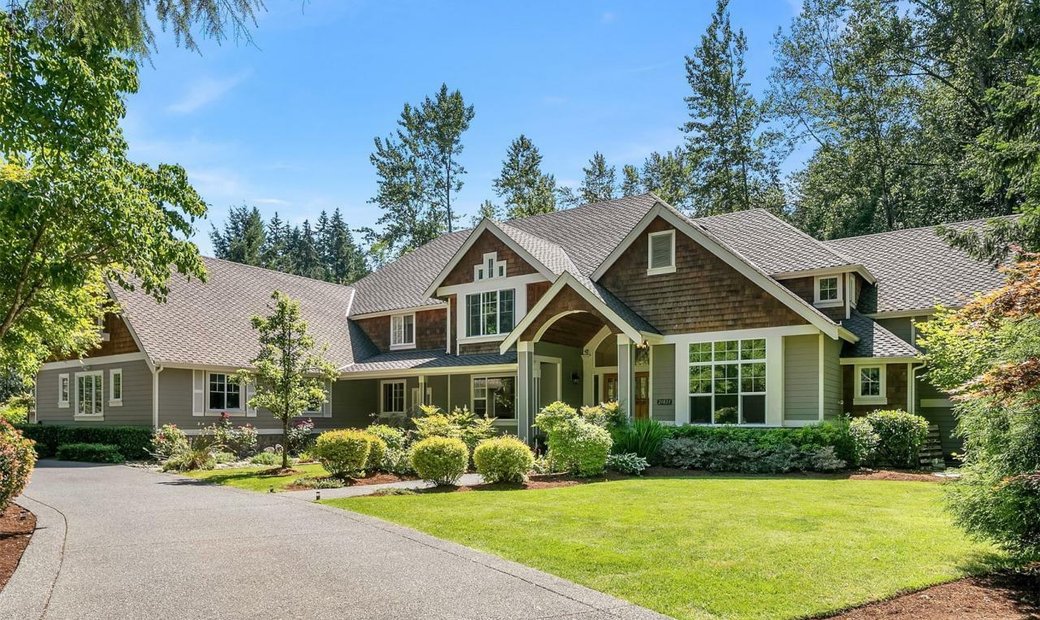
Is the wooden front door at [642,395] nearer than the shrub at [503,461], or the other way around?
the shrub at [503,461]

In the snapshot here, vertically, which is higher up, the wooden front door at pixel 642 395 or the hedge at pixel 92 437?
the wooden front door at pixel 642 395

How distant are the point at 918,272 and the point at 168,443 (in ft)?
73.1

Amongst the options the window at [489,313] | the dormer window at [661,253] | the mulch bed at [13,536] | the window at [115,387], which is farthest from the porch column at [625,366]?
the window at [115,387]

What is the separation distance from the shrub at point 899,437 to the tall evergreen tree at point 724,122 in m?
27.4

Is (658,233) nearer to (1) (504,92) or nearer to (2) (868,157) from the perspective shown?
(1) (504,92)

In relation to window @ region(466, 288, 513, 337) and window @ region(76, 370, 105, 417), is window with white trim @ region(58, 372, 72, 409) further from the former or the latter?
window @ region(466, 288, 513, 337)

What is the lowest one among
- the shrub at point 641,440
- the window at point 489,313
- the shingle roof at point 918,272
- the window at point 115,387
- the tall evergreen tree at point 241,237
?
the shrub at point 641,440

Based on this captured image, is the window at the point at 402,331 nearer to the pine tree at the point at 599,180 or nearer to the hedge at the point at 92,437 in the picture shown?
the hedge at the point at 92,437

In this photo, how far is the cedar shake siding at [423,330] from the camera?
27.7 meters

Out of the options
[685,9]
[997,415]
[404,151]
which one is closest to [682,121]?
[404,151]

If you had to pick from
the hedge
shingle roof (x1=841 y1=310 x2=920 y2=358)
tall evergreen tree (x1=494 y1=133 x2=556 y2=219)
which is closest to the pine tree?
tall evergreen tree (x1=494 y1=133 x2=556 y2=219)

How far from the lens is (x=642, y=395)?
76.1 ft

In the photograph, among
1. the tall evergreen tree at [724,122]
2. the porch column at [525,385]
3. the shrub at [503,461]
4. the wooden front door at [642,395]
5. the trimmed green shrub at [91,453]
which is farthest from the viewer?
the tall evergreen tree at [724,122]

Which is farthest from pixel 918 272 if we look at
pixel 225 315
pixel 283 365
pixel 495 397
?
pixel 225 315
